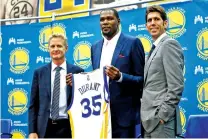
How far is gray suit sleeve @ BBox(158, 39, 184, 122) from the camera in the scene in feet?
10.6

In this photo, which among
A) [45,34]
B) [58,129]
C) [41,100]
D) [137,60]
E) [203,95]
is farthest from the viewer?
[45,34]

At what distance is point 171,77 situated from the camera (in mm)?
3283

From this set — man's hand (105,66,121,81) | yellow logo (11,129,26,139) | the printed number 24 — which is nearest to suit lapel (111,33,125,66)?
man's hand (105,66,121,81)

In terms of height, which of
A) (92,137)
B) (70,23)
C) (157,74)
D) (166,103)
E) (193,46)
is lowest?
(92,137)

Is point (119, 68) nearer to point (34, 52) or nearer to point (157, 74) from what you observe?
point (157, 74)

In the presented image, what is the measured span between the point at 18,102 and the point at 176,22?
2849mm

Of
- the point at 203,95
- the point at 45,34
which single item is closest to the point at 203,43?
the point at 203,95

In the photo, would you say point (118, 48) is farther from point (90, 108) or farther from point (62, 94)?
point (62, 94)

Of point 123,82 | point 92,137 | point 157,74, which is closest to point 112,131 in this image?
point 92,137

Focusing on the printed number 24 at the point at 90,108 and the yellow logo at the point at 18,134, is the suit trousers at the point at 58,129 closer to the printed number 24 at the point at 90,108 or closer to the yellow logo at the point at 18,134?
the printed number 24 at the point at 90,108

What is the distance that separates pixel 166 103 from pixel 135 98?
0.64m

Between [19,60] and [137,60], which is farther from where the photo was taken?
[19,60]

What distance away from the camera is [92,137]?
3.85m

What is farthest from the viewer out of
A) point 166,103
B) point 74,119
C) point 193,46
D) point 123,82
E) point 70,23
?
point 70,23
